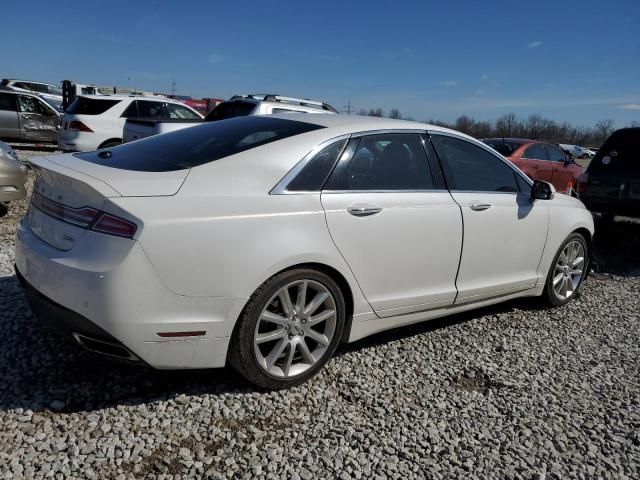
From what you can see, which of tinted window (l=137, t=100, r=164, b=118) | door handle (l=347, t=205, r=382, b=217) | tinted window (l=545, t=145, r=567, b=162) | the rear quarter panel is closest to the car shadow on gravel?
door handle (l=347, t=205, r=382, b=217)

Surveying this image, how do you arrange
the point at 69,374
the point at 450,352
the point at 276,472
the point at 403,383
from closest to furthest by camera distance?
the point at 276,472 → the point at 69,374 → the point at 403,383 → the point at 450,352

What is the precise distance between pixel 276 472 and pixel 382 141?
2.07 m

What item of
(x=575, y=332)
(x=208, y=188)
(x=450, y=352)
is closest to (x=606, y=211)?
(x=575, y=332)

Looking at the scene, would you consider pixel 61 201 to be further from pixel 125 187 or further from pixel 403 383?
pixel 403 383

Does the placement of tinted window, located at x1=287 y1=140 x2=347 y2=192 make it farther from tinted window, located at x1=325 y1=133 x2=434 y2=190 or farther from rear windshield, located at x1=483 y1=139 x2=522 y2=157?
rear windshield, located at x1=483 y1=139 x2=522 y2=157

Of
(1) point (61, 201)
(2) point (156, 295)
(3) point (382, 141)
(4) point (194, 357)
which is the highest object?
(3) point (382, 141)

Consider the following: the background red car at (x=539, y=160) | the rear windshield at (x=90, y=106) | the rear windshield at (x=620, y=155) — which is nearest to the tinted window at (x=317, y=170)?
the rear windshield at (x=620, y=155)

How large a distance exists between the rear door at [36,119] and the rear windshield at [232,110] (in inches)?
294

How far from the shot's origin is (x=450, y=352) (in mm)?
3654

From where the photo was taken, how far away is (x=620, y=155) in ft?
24.2

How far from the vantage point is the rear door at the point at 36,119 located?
14.0 meters

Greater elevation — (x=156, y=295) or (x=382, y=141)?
(x=382, y=141)

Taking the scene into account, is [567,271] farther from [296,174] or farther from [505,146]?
[505,146]

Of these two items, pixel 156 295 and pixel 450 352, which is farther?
pixel 450 352
